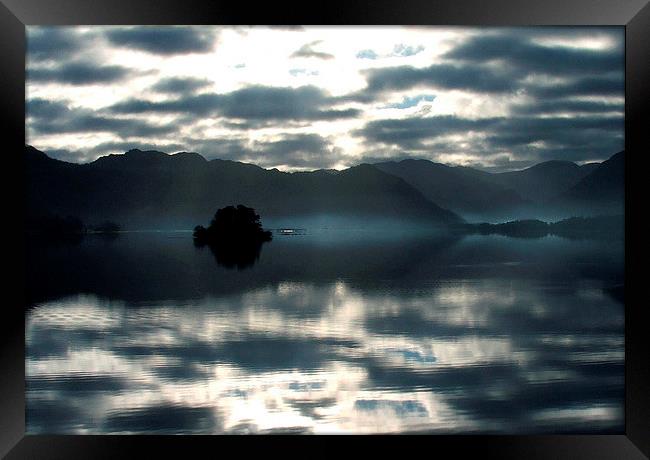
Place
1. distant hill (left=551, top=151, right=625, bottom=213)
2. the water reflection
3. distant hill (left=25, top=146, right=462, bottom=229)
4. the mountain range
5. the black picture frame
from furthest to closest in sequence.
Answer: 1. the water reflection
2. distant hill (left=25, top=146, right=462, bottom=229)
3. the mountain range
4. distant hill (left=551, top=151, right=625, bottom=213)
5. the black picture frame

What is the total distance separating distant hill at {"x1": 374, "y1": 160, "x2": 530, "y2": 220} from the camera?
833 centimetres

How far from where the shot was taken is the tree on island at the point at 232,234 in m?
8.33

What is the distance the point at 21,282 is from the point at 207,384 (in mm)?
2416

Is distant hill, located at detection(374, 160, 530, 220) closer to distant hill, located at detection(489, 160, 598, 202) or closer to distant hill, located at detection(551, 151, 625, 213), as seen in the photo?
distant hill, located at detection(489, 160, 598, 202)

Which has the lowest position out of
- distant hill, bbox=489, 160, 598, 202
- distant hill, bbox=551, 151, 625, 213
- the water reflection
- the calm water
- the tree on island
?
the calm water

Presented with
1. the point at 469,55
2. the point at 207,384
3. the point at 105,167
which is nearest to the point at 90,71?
the point at 105,167

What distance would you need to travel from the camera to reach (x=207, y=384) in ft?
15.9

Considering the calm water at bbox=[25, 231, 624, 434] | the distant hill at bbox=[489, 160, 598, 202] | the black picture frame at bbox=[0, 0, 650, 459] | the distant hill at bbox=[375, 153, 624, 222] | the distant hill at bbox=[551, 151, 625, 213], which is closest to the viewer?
the black picture frame at bbox=[0, 0, 650, 459]

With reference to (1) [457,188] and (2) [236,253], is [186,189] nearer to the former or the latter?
(2) [236,253]

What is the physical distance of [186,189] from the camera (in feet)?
26.8

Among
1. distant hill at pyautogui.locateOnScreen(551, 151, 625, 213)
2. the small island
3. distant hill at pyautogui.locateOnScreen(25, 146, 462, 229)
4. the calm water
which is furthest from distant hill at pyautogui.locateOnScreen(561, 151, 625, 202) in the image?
the small island

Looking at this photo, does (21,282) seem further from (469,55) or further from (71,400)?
(469,55)

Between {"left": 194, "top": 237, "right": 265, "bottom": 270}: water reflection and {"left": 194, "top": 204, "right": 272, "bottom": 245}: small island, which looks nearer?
{"left": 194, "top": 204, "right": 272, "bottom": 245}: small island

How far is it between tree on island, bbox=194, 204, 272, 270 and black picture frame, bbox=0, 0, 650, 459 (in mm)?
5612
